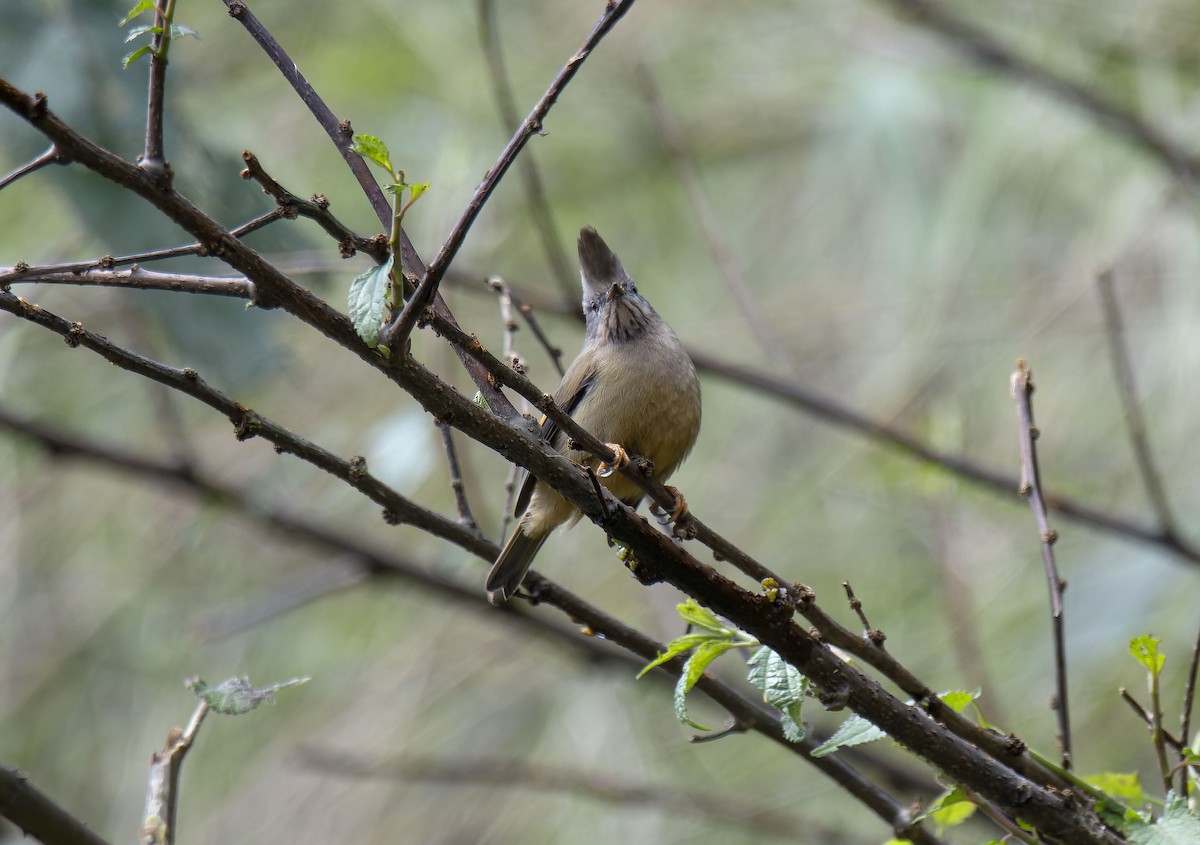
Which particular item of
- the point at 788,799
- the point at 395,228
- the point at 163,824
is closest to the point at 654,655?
the point at 163,824

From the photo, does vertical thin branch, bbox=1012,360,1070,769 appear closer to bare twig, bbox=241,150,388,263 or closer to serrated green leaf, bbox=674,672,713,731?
serrated green leaf, bbox=674,672,713,731

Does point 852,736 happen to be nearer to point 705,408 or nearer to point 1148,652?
point 1148,652

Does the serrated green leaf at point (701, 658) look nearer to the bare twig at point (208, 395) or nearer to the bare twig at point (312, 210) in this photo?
the bare twig at point (208, 395)

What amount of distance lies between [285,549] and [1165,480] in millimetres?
3248

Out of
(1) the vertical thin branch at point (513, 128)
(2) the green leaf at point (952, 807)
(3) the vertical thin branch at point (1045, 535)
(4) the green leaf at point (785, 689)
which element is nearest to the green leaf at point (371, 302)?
(4) the green leaf at point (785, 689)

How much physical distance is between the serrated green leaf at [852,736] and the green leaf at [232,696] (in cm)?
67

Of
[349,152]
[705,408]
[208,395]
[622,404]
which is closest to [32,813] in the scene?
[208,395]

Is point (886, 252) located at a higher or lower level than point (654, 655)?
higher

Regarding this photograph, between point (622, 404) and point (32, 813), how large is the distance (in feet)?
5.39

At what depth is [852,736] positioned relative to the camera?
5.10ft

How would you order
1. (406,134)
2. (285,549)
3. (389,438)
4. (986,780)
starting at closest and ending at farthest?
1. (986,780)
2. (389,438)
3. (406,134)
4. (285,549)

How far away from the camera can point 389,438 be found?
325cm

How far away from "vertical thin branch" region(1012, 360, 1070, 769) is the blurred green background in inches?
55.7

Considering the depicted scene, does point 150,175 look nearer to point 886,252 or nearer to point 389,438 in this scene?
point 389,438
